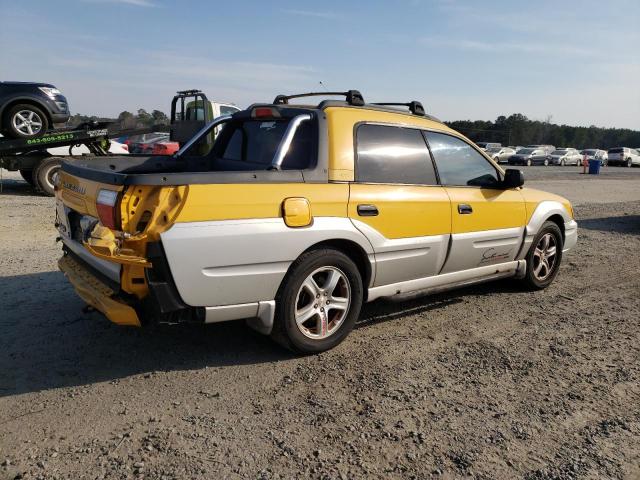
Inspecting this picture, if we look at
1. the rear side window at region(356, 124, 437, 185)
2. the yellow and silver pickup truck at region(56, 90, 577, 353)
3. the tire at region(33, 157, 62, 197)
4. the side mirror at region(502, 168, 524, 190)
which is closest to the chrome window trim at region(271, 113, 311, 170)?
the yellow and silver pickup truck at region(56, 90, 577, 353)

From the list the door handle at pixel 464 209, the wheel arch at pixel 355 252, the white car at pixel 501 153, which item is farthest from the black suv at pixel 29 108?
the white car at pixel 501 153

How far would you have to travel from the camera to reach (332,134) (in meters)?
3.77

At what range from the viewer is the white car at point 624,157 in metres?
45.5

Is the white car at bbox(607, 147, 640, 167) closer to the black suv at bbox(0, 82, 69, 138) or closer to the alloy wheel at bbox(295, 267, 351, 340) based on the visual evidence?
the black suv at bbox(0, 82, 69, 138)

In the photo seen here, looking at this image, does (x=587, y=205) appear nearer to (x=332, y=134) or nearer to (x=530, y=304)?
(x=530, y=304)

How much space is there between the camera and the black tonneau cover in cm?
300

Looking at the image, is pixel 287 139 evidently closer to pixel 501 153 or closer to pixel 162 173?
pixel 162 173

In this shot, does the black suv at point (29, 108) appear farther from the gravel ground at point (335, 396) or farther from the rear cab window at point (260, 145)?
the rear cab window at point (260, 145)


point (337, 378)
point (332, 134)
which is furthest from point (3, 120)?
point (337, 378)

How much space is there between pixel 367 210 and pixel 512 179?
1.84 meters

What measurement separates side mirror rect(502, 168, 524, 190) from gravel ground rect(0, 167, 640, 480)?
1137 millimetres

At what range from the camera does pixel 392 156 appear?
415cm

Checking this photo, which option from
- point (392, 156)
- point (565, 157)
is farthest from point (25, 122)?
point (565, 157)

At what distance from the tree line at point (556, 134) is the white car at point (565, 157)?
31.5 m
